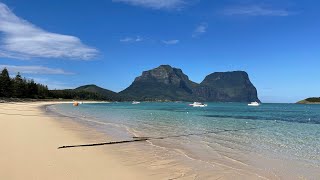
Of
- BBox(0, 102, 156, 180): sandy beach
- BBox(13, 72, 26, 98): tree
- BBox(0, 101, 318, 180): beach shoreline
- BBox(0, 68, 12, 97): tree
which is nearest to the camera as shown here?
BBox(0, 102, 156, 180): sandy beach

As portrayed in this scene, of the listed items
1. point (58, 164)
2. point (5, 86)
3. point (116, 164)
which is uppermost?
point (5, 86)

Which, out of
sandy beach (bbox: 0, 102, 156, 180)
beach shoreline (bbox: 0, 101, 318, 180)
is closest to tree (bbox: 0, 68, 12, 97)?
beach shoreline (bbox: 0, 101, 318, 180)

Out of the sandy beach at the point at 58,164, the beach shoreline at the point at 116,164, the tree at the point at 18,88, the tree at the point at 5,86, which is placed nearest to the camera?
the sandy beach at the point at 58,164

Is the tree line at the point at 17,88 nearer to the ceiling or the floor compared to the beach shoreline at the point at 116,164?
nearer to the ceiling

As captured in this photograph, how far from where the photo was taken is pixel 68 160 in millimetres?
12500

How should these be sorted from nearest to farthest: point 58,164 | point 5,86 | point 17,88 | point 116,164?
point 58,164 → point 116,164 → point 5,86 → point 17,88

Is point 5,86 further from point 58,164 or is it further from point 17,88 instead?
point 58,164

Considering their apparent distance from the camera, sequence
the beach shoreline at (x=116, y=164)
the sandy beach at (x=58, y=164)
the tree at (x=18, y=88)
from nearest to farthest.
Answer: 1. the sandy beach at (x=58, y=164)
2. the beach shoreline at (x=116, y=164)
3. the tree at (x=18, y=88)

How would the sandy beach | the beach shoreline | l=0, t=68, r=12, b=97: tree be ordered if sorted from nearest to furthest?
the sandy beach, the beach shoreline, l=0, t=68, r=12, b=97: tree

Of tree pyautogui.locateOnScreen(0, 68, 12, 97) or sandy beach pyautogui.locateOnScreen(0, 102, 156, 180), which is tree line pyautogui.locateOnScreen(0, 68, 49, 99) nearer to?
tree pyautogui.locateOnScreen(0, 68, 12, 97)

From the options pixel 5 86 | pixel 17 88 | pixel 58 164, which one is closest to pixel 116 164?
pixel 58 164

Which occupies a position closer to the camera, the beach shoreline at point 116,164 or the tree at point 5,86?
the beach shoreline at point 116,164

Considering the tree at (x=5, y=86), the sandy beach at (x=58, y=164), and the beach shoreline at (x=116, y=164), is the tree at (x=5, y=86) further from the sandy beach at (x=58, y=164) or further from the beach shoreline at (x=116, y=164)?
the sandy beach at (x=58, y=164)

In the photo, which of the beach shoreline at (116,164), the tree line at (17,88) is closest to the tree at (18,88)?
the tree line at (17,88)
